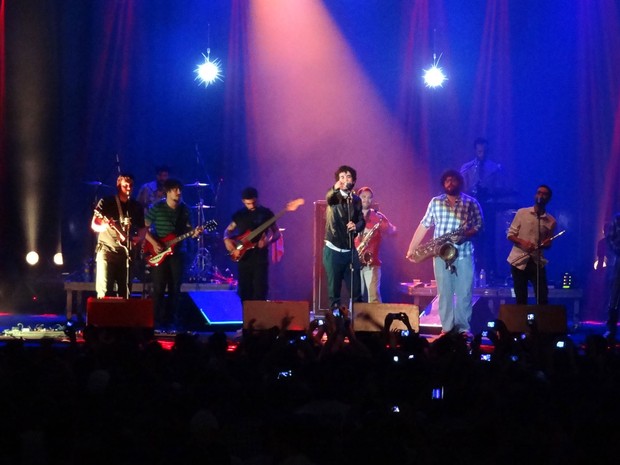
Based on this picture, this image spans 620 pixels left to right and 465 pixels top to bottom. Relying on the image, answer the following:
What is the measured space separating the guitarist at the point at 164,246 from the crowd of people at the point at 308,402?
14.8 feet

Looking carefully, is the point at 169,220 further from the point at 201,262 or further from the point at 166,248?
the point at 201,262

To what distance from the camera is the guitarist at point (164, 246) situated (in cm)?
1253

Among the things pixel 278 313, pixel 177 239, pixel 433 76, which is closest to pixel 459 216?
pixel 278 313

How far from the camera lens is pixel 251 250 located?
12555mm

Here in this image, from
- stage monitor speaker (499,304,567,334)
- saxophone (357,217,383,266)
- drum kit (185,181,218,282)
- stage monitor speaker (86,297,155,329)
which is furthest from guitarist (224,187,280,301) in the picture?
stage monitor speaker (499,304,567,334)

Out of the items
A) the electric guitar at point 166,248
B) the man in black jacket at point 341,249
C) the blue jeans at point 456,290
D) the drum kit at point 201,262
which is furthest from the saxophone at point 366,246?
the drum kit at point 201,262

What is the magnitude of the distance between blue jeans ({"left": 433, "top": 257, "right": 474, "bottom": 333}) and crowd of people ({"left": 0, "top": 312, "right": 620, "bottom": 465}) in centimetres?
420

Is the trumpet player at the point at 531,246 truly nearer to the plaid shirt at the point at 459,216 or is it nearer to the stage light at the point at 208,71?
the plaid shirt at the point at 459,216

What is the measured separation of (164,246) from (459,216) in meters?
3.80

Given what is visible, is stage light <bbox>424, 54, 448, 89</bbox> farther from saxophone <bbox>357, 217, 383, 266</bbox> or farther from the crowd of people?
the crowd of people

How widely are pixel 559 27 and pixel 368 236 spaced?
7181mm

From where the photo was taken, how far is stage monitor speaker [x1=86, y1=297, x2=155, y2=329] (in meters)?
10.3

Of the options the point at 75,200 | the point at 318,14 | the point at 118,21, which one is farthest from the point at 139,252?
the point at 318,14

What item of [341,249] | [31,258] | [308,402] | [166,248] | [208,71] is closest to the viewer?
[308,402]
